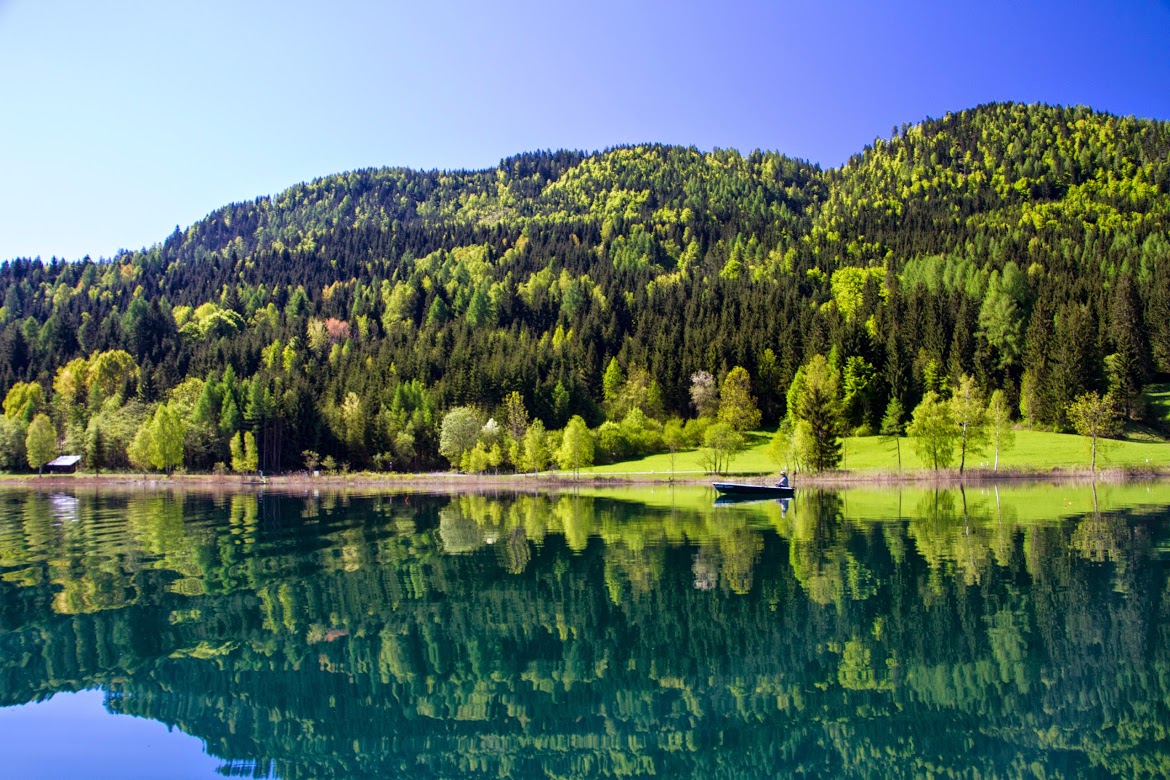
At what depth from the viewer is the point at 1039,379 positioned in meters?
105

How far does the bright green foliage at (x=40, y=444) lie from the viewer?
12925cm

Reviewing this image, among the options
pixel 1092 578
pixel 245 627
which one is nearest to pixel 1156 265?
pixel 1092 578

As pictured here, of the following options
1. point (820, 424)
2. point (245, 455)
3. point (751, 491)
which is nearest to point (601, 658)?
point (751, 491)

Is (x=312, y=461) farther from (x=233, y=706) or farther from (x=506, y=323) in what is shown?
(x=233, y=706)

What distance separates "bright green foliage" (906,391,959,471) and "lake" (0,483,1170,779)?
4187 centimetres

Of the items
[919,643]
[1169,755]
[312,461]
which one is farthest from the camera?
[312,461]

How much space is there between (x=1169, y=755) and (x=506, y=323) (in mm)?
175696

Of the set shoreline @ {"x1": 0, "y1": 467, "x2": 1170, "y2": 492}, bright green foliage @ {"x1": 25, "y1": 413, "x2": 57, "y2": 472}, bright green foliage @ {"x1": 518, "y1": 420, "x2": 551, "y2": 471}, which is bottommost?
shoreline @ {"x1": 0, "y1": 467, "x2": 1170, "y2": 492}

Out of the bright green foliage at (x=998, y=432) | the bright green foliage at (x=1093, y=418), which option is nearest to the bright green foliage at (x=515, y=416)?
the bright green foliage at (x=998, y=432)

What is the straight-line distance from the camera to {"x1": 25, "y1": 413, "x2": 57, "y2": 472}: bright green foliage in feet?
424

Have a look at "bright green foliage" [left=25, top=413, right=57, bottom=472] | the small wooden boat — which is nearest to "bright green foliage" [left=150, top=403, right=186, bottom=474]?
"bright green foliage" [left=25, top=413, right=57, bottom=472]

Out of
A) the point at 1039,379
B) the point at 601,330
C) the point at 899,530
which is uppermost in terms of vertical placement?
the point at 601,330

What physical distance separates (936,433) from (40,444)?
140 metres

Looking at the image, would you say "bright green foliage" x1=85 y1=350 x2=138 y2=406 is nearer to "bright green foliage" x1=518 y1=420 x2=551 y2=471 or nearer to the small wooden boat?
"bright green foliage" x1=518 y1=420 x2=551 y2=471
